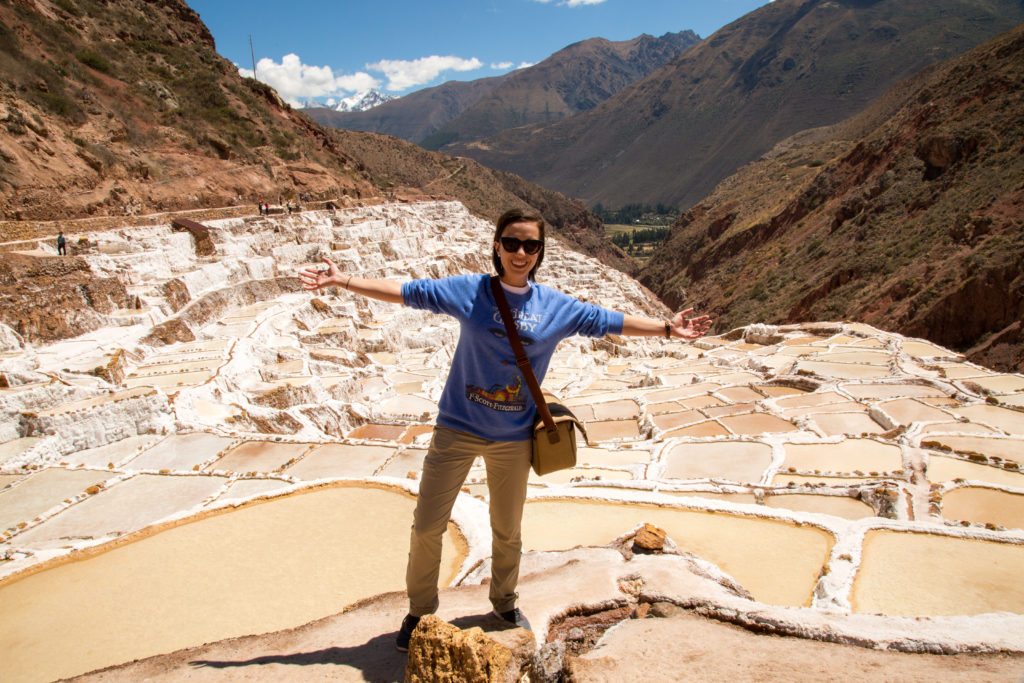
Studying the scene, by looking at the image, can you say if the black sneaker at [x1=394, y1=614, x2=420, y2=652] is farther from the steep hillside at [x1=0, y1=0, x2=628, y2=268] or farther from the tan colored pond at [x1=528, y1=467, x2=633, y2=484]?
the steep hillside at [x1=0, y1=0, x2=628, y2=268]

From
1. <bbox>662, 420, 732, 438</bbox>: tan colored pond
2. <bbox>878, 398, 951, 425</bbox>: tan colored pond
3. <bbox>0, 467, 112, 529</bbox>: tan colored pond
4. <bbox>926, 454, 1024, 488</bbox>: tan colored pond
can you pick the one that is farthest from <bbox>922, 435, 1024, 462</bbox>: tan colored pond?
A: <bbox>0, 467, 112, 529</bbox>: tan colored pond

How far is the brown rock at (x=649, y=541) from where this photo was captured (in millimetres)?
4090

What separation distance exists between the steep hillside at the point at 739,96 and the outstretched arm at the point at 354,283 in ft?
401

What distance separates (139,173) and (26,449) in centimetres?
1949

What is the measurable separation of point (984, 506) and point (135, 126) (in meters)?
32.2

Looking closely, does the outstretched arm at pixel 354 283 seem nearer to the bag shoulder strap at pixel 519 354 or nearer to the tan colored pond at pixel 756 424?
the bag shoulder strap at pixel 519 354

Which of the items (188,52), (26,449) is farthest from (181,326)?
(188,52)

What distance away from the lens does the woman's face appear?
2631mm

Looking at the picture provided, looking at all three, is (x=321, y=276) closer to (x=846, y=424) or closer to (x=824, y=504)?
(x=824, y=504)

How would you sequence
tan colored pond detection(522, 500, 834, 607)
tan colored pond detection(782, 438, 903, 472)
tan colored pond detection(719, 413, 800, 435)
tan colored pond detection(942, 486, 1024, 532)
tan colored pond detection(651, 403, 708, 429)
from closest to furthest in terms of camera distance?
tan colored pond detection(522, 500, 834, 607) → tan colored pond detection(942, 486, 1024, 532) → tan colored pond detection(782, 438, 903, 472) → tan colored pond detection(719, 413, 800, 435) → tan colored pond detection(651, 403, 708, 429)

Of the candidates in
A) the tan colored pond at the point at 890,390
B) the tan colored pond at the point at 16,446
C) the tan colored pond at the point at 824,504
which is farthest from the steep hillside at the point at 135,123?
the tan colored pond at the point at 890,390

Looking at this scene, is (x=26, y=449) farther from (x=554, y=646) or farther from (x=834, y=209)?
(x=834, y=209)

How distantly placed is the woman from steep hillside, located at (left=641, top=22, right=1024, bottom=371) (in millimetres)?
21783

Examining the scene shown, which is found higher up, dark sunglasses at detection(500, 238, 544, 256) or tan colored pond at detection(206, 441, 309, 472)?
dark sunglasses at detection(500, 238, 544, 256)
